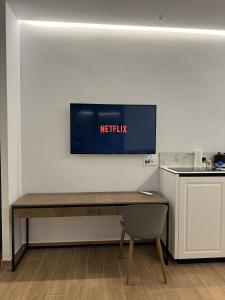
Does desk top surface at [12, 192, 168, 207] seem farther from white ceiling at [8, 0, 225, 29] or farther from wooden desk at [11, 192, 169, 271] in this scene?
white ceiling at [8, 0, 225, 29]

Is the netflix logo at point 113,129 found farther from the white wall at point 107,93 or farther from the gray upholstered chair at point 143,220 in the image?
the gray upholstered chair at point 143,220

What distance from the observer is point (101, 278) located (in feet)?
8.38

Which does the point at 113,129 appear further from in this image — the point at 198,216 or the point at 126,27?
the point at 198,216

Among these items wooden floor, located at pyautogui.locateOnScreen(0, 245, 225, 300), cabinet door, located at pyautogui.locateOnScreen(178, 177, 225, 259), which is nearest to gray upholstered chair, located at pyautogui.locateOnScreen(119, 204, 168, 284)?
wooden floor, located at pyautogui.locateOnScreen(0, 245, 225, 300)

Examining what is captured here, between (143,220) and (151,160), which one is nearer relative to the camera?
(143,220)

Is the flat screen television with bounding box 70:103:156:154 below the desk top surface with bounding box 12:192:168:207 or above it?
above

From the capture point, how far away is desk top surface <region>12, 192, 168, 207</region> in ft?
9.07

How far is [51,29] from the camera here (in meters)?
3.17

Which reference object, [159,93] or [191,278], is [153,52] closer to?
[159,93]

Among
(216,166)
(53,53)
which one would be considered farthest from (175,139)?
(53,53)

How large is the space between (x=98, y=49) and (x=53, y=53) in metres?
0.58

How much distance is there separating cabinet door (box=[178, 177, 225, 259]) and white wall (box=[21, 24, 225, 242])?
0.69 meters

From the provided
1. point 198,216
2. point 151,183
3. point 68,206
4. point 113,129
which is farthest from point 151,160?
point 68,206

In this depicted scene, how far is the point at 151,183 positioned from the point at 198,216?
31.2 inches
